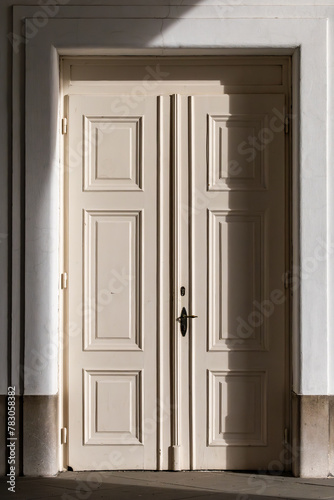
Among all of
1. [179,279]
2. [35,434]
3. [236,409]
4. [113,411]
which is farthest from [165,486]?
[179,279]

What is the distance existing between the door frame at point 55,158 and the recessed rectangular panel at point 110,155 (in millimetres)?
364

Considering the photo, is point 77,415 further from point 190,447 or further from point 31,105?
point 31,105

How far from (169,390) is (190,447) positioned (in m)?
0.50

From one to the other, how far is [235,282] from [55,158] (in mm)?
1787

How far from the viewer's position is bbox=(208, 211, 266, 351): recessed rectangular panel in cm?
750

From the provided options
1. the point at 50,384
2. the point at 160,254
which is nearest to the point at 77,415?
the point at 50,384

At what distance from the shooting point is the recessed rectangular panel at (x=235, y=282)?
750cm

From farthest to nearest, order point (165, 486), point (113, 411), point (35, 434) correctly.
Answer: point (113, 411) < point (35, 434) < point (165, 486)

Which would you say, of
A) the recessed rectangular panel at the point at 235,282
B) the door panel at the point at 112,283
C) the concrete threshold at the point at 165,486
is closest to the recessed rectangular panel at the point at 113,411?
the door panel at the point at 112,283

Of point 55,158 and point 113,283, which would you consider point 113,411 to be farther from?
point 55,158

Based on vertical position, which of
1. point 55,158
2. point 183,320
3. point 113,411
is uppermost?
point 55,158

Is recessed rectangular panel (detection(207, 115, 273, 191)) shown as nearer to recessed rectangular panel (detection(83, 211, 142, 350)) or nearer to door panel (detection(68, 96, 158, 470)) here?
door panel (detection(68, 96, 158, 470))

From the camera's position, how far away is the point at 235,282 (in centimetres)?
752

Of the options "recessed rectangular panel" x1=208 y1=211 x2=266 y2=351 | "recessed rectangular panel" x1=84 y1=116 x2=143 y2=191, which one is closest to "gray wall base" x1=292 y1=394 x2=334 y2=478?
"recessed rectangular panel" x1=208 y1=211 x2=266 y2=351
